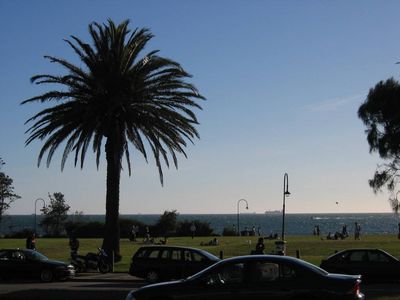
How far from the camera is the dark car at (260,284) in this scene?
12.2 meters

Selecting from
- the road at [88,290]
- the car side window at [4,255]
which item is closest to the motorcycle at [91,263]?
the road at [88,290]

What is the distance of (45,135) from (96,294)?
14.8 metres

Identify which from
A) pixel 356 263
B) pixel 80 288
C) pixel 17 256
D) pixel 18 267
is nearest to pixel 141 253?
pixel 80 288

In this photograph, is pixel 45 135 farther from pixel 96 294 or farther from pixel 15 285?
pixel 96 294

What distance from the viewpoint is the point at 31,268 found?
82.2 feet

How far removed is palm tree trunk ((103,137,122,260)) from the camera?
3281cm

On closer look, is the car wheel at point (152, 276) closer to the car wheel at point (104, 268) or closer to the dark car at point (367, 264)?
the car wheel at point (104, 268)

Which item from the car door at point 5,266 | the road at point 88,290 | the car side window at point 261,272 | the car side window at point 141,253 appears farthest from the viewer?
the car door at point 5,266

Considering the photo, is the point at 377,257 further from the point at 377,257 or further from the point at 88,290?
the point at 88,290

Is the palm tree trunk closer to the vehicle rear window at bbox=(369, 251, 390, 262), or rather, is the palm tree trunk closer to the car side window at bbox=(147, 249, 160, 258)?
the car side window at bbox=(147, 249, 160, 258)

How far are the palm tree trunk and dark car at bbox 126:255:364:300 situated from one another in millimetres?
20316

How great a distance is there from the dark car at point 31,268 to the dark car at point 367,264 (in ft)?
32.8

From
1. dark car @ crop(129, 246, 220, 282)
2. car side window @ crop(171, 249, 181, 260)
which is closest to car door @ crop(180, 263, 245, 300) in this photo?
dark car @ crop(129, 246, 220, 282)

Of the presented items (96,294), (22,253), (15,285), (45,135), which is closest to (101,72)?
(45,135)
